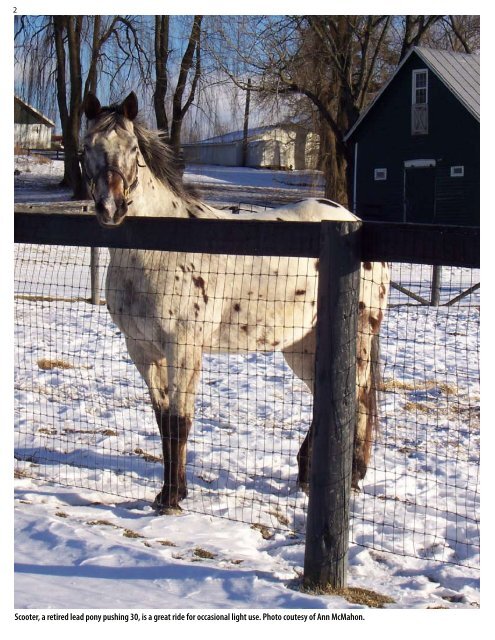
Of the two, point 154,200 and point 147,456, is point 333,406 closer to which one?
point 154,200

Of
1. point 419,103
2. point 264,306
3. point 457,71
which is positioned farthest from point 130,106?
point 419,103

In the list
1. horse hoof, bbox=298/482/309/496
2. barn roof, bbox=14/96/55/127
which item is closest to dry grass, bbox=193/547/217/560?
horse hoof, bbox=298/482/309/496

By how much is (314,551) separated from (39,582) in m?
1.14

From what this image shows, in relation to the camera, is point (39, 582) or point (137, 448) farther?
point (137, 448)

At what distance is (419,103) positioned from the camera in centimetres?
2538

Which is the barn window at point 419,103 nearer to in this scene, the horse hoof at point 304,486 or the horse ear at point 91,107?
the horse hoof at point 304,486

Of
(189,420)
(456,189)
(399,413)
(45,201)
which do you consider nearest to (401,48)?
(456,189)

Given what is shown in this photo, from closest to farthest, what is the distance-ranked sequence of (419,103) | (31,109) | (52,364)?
(52,364), (31,109), (419,103)

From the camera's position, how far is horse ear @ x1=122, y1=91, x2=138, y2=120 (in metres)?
3.93

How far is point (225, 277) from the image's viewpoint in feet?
14.4

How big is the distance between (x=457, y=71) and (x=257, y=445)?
22104mm

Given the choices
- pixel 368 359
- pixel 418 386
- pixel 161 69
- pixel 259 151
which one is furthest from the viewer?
pixel 259 151

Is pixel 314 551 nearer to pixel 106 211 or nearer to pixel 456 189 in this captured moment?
pixel 106 211

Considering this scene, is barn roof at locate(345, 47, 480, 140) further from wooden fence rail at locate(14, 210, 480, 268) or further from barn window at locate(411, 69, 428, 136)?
wooden fence rail at locate(14, 210, 480, 268)
